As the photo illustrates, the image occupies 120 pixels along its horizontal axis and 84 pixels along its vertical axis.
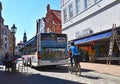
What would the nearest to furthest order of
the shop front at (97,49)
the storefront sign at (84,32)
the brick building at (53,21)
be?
the shop front at (97,49)
the storefront sign at (84,32)
the brick building at (53,21)

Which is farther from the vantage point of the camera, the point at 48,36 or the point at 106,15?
the point at 106,15

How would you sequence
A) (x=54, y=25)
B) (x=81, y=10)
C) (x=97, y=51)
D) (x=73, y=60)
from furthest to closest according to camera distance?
(x=54, y=25), (x=81, y=10), (x=97, y=51), (x=73, y=60)

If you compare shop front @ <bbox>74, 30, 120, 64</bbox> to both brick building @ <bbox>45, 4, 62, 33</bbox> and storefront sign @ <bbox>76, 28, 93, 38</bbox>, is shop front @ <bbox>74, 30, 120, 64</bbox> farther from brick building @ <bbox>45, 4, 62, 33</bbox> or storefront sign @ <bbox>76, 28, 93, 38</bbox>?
brick building @ <bbox>45, 4, 62, 33</bbox>

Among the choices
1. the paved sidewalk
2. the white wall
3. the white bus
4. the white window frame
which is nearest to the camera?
the paved sidewalk

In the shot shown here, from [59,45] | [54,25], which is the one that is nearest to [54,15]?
[54,25]

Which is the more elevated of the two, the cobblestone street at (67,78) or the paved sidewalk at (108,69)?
the paved sidewalk at (108,69)

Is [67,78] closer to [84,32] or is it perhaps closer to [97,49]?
[97,49]

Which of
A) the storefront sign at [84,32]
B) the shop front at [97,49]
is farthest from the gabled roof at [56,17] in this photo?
the storefront sign at [84,32]

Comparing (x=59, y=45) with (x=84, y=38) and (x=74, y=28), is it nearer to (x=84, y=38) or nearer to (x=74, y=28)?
(x=84, y=38)

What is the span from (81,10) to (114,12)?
8.88 metres

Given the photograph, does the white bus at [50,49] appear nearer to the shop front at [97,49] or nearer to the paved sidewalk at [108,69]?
the paved sidewalk at [108,69]

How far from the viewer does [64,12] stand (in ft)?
131

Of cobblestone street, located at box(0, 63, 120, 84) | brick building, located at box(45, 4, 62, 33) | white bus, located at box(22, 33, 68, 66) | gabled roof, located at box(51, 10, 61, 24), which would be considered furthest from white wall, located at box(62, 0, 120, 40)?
gabled roof, located at box(51, 10, 61, 24)

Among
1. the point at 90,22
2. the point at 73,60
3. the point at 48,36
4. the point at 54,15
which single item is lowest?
the point at 73,60
